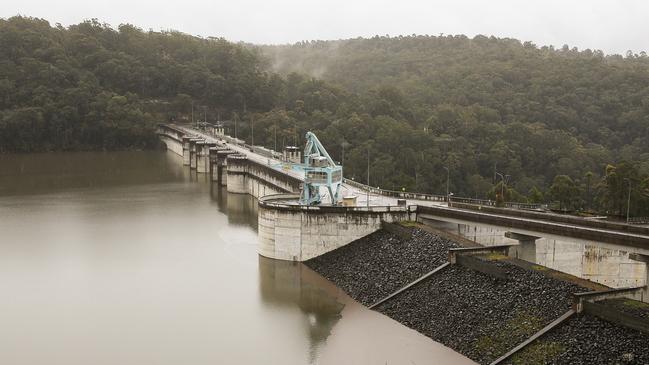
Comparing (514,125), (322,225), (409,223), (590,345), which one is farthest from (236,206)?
(590,345)

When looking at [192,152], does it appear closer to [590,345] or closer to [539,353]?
[539,353]

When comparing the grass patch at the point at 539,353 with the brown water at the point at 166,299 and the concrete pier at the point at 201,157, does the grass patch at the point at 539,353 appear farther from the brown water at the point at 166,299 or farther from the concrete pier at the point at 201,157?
the concrete pier at the point at 201,157

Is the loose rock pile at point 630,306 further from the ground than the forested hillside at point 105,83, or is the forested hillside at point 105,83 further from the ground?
the forested hillside at point 105,83

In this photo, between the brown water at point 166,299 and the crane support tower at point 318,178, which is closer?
the brown water at point 166,299

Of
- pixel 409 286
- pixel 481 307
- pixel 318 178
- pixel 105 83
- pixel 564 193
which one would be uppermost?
pixel 105 83

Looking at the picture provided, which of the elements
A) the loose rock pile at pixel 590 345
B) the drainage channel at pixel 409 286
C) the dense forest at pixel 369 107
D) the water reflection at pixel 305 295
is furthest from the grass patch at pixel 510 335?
the dense forest at pixel 369 107
